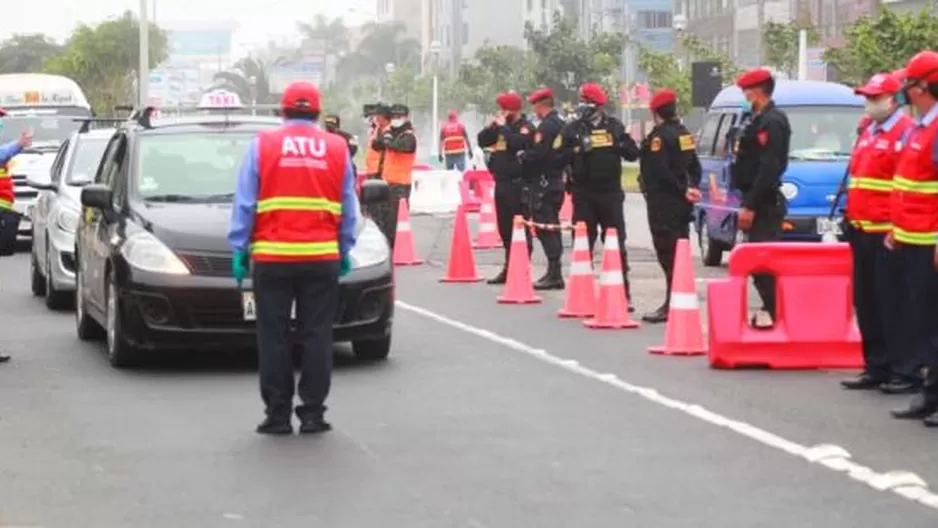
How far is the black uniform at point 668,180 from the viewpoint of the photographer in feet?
54.2

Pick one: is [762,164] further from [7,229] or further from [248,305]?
[7,229]

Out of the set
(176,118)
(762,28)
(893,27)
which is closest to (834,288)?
(176,118)

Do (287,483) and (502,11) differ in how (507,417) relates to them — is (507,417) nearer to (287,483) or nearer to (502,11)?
(287,483)

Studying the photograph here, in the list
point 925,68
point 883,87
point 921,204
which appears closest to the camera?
point 925,68

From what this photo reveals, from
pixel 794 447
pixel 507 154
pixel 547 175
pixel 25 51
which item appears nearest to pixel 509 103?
pixel 507 154

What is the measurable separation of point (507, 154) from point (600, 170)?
3.03 meters

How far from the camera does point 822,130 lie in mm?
22328

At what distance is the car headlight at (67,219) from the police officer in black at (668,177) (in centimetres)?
498

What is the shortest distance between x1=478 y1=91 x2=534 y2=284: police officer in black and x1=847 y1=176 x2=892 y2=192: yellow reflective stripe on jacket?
8492mm

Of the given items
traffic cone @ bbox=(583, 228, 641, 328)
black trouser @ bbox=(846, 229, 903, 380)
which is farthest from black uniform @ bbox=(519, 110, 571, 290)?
black trouser @ bbox=(846, 229, 903, 380)

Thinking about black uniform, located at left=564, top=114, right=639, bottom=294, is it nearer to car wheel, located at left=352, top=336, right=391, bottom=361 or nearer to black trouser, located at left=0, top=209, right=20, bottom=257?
car wheel, located at left=352, top=336, right=391, bottom=361

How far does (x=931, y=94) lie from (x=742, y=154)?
3.66 m

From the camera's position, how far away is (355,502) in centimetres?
876

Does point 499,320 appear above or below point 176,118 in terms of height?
below
